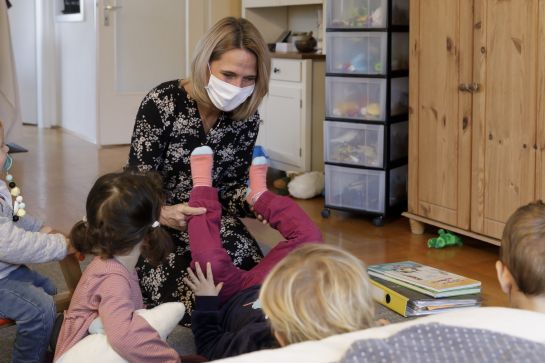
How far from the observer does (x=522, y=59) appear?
3010 mm

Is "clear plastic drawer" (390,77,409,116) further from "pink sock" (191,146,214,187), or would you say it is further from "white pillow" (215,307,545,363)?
"white pillow" (215,307,545,363)

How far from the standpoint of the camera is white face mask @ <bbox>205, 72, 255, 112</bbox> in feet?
7.68

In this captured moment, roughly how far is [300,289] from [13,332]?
5.11 ft

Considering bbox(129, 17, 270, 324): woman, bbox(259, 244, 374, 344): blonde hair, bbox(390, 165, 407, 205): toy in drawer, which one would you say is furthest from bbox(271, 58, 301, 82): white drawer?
bbox(259, 244, 374, 344): blonde hair

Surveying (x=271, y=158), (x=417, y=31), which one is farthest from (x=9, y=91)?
(x=417, y=31)

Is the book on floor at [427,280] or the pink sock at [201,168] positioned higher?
the pink sock at [201,168]

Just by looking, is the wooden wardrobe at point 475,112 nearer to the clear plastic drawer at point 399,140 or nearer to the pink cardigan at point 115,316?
the clear plastic drawer at point 399,140

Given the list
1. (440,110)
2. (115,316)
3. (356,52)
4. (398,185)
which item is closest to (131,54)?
(356,52)

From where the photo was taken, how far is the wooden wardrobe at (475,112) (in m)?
3.00

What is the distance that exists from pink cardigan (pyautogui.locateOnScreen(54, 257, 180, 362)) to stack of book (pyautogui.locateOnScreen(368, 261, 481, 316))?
106cm

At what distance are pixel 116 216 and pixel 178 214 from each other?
48cm

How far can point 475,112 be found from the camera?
3.24 m

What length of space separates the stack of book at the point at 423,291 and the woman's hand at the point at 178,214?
2.28 feet

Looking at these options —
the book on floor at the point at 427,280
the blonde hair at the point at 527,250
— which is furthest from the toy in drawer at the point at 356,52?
the blonde hair at the point at 527,250
